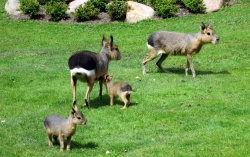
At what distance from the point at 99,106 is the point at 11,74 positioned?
4439 mm

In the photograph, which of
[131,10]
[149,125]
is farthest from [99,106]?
[131,10]

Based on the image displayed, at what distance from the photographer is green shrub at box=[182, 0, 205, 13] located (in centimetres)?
2403

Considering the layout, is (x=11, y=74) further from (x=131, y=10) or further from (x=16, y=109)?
(x=131, y=10)

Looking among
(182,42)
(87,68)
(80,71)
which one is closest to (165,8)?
(182,42)

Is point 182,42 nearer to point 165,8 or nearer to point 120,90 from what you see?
point 120,90

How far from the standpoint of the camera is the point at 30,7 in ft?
80.9

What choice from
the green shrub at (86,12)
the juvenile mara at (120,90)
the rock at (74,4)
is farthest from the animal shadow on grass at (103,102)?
the rock at (74,4)

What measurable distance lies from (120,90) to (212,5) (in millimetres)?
13188

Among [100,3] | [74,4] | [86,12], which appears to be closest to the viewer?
[86,12]

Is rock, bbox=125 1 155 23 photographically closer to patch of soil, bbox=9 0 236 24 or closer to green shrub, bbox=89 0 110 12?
patch of soil, bbox=9 0 236 24

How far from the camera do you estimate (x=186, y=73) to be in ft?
52.7

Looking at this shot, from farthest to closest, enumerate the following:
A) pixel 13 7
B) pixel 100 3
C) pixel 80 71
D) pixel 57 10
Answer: pixel 13 7 < pixel 100 3 < pixel 57 10 < pixel 80 71

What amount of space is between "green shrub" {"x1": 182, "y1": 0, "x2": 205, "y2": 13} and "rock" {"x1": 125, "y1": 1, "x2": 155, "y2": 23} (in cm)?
163

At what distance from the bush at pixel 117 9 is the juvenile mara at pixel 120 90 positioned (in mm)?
11273
